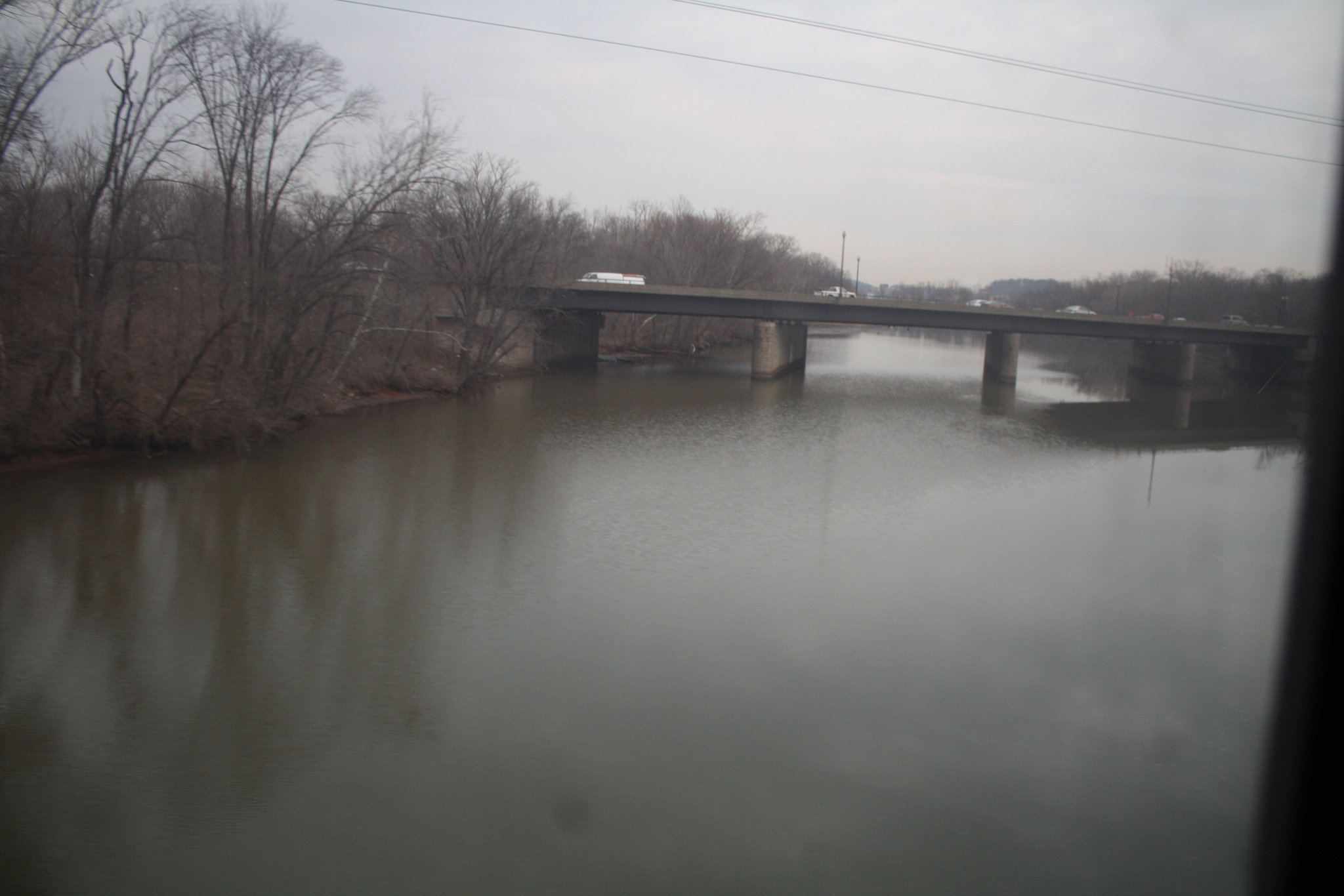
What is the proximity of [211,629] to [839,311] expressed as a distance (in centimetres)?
4009

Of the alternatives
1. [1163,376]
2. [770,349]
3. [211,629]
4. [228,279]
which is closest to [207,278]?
[228,279]

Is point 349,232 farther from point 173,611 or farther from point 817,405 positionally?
point 817,405

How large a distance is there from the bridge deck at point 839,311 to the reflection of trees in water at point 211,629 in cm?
2649

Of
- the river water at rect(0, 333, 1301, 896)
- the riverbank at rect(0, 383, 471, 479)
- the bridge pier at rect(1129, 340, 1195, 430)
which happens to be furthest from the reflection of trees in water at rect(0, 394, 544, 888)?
the bridge pier at rect(1129, 340, 1195, 430)

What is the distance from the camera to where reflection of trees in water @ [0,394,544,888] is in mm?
6949

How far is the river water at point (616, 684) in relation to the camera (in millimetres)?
6438

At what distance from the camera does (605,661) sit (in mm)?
9734

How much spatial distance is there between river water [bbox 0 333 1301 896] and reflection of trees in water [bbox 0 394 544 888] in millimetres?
47

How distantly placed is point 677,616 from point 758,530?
4.65 m

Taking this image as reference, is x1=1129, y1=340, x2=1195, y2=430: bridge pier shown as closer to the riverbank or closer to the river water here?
the river water

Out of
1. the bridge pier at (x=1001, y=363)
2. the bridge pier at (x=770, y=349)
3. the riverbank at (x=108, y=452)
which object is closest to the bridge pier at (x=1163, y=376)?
the bridge pier at (x=1001, y=363)

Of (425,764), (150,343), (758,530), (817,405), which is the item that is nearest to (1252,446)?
(817,405)

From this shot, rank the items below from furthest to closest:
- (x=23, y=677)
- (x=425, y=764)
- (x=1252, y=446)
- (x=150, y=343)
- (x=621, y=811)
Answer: (x=1252, y=446), (x=150, y=343), (x=23, y=677), (x=425, y=764), (x=621, y=811)

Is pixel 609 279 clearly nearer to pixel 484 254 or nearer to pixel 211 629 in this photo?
pixel 484 254
